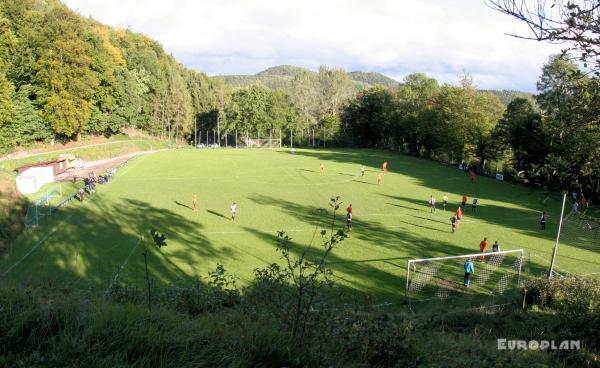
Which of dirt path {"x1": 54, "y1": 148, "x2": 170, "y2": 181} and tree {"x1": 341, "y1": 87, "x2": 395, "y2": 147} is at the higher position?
tree {"x1": 341, "y1": 87, "x2": 395, "y2": 147}

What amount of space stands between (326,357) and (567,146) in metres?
4.49

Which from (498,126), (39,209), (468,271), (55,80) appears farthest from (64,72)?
(498,126)

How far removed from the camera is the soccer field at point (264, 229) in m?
16.9

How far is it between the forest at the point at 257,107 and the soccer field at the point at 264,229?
3496 mm

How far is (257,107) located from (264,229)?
68646 millimetres

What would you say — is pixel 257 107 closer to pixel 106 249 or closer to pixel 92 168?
pixel 92 168

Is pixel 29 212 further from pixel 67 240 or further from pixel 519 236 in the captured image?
pixel 519 236

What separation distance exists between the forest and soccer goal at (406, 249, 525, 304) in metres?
5.23

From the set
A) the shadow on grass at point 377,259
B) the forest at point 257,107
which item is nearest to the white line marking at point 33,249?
the shadow on grass at point 377,259

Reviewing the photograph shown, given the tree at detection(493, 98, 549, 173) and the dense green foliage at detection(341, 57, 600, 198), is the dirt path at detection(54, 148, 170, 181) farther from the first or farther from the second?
the tree at detection(493, 98, 549, 173)

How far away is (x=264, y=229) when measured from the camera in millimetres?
23234

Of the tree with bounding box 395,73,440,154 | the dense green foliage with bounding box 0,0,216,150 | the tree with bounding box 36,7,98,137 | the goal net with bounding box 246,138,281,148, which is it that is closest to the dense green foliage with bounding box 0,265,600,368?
the dense green foliage with bounding box 0,0,216,150

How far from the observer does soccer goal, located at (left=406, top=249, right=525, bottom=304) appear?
1508 cm

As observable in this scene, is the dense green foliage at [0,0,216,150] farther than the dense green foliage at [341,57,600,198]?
Yes
